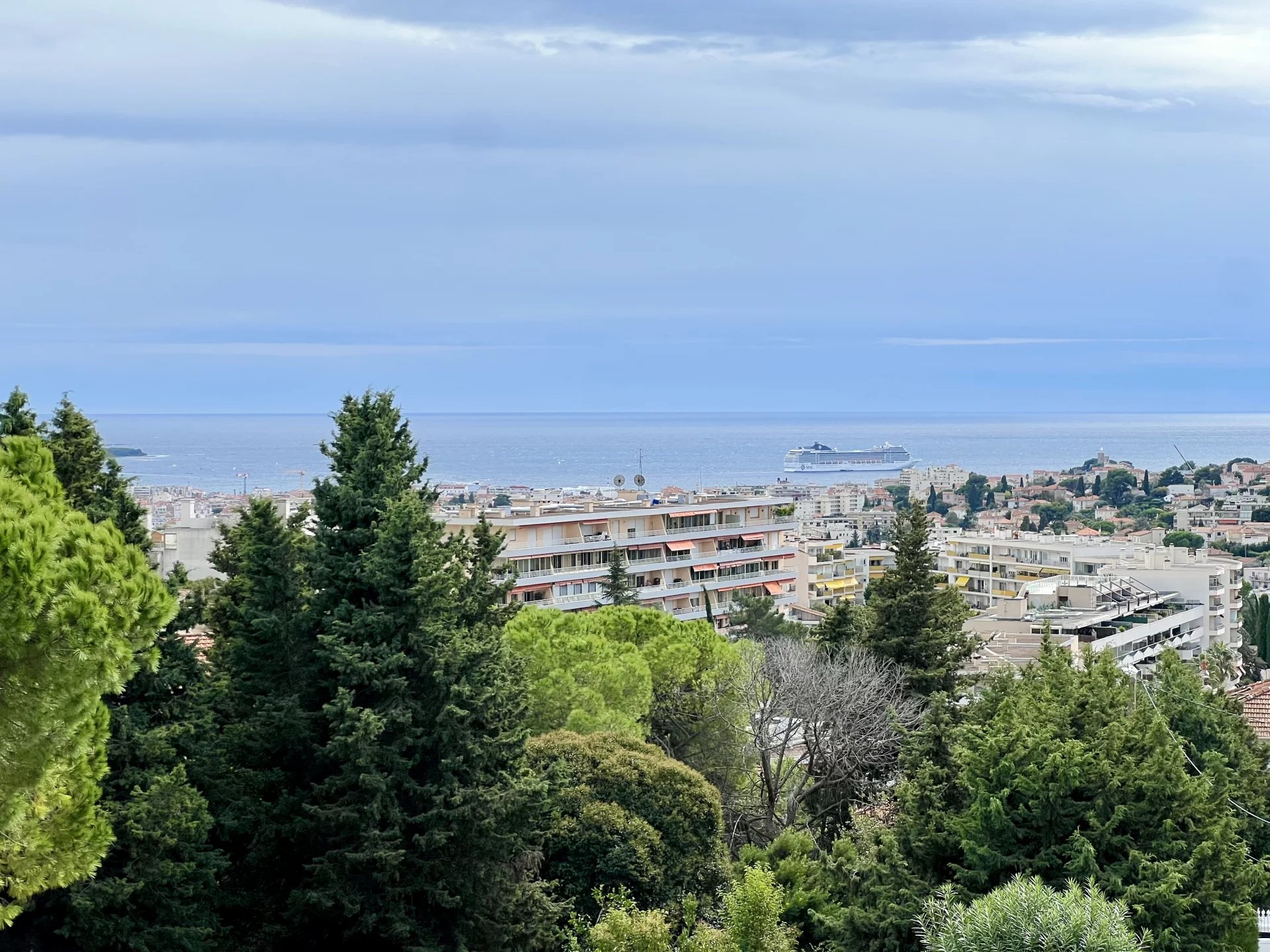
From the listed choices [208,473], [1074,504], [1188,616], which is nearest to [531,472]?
[208,473]

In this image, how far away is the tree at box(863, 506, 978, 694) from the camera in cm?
2420

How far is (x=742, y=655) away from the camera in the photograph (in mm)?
24250

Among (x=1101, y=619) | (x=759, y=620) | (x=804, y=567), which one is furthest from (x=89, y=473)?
(x=804, y=567)

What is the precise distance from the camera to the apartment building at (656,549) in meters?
52.7

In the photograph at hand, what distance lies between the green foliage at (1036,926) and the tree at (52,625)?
5723mm

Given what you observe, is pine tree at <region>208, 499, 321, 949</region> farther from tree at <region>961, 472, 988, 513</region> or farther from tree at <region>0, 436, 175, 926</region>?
tree at <region>961, 472, 988, 513</region>

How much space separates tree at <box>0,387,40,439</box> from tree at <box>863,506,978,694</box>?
14540 mm

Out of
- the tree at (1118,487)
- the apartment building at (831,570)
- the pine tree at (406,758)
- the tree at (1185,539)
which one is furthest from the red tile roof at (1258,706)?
the tree at (1118,487)

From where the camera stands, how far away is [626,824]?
17062mm

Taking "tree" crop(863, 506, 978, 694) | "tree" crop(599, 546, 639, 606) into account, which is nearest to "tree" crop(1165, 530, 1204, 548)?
"tree" crop(599, 546, 639, 606)

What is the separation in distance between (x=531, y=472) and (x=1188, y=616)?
477ft

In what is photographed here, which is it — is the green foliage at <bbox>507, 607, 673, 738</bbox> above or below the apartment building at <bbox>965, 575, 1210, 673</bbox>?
above

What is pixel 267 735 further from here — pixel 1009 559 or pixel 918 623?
pixel 1009 559

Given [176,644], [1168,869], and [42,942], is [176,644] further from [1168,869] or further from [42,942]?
[1168,869]
